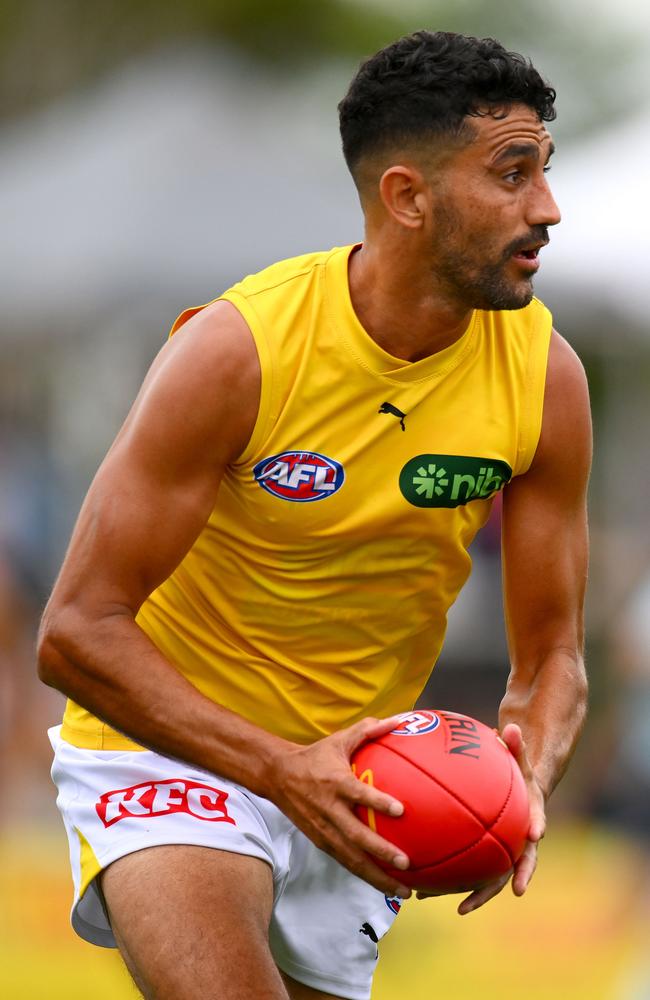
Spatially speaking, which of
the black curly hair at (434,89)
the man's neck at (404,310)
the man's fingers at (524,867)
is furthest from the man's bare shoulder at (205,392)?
the man's fingers at (524,867)

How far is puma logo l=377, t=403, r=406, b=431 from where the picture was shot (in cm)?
453

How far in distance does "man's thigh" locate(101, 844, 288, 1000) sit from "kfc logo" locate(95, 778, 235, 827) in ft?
0.40

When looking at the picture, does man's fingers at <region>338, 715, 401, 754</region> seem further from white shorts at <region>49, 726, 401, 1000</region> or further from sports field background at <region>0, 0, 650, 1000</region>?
sports field background at <region>0, 0, 650, 1000</region>

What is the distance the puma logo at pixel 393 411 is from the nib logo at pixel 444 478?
11cm

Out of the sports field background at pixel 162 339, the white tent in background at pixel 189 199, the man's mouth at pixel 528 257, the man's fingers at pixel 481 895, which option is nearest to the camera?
the man's fingers at pixel 481 895

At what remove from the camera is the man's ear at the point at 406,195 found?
4.51 meters

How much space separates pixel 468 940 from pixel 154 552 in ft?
21.7

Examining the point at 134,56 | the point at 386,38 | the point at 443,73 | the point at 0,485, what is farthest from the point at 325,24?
the point at 443,73

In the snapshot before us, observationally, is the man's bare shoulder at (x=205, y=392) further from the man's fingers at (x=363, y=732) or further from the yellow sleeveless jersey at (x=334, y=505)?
the man's fingers at (x=363, y=732)

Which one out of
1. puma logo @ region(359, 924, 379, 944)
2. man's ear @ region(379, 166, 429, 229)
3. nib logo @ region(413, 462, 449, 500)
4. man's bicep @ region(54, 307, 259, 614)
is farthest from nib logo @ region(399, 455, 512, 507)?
puma logo @ region(359, 924, 379, 944)

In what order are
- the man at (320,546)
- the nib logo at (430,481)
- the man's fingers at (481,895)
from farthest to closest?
the nib logo at (430,481) → the man at (320,546) → the man's fingers at (481,895)

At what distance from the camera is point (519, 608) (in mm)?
4883

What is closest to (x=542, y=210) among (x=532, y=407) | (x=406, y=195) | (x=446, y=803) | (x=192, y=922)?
(x=406, y=195)

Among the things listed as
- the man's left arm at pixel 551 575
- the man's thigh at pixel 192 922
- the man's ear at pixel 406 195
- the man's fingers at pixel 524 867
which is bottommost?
the man's thigh at pixel 192 922
